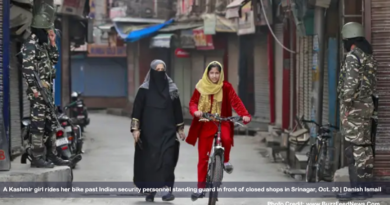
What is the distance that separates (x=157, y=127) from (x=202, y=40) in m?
19.1

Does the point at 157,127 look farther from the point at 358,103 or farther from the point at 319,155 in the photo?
the point at 319,155

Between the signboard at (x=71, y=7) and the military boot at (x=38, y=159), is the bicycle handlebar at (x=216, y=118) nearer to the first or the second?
the military boot at (x=38, y=159)

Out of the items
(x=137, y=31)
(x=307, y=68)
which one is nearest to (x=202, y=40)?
(x=137, y=31)

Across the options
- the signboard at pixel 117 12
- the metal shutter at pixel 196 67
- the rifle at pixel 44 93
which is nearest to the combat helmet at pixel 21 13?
the rifle at pixel 44 93

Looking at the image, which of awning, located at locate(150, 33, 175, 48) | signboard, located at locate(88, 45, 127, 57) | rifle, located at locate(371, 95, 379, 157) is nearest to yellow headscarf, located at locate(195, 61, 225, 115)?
rifle, located at locate(371, 95, 379, 157)

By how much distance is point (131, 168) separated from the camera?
14.7 m

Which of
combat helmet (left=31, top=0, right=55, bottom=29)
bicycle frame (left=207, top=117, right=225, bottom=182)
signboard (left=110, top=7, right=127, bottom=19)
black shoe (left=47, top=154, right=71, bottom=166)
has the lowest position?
black shoe (left=47, top=154, right=71, bottom=166)

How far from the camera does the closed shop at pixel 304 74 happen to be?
50.6ft

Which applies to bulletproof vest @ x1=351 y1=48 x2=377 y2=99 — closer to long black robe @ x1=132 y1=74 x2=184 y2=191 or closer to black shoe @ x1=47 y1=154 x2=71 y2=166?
long black robe @ x1=132 y1=74 x2=184 y2=191

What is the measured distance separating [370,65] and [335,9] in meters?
3.40

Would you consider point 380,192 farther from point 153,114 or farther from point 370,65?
point 153,114

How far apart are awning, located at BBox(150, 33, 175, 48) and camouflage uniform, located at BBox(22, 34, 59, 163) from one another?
20.2 meters

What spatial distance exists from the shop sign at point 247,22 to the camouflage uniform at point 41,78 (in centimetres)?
1258

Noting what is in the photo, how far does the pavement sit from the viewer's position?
30.4ft
